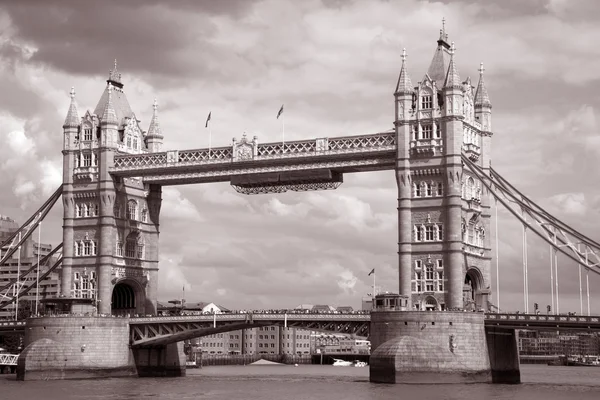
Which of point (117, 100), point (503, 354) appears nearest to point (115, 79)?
point (117, 100)

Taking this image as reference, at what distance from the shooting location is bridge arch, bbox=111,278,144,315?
13125cm

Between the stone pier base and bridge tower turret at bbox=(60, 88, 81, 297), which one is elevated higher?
bridge tower turret at bbox=(60, 88, 81, 297)

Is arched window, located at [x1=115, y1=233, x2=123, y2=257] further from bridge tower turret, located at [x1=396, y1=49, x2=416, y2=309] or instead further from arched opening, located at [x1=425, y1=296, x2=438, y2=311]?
arched opening, located at [x1=425, y1=296, x2=438, y2=311]

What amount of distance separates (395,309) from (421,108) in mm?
20668

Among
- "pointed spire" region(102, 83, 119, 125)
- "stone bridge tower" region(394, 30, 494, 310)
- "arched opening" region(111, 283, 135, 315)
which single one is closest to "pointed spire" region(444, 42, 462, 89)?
"stone bridge tower" region(394, 30, 494, 310)

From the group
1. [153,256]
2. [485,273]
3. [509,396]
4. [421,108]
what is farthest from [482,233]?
[153,256]

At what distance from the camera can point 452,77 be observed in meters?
111

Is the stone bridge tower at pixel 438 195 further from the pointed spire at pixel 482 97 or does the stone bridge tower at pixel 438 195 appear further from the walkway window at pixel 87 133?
the walkway window at pixel 87 133

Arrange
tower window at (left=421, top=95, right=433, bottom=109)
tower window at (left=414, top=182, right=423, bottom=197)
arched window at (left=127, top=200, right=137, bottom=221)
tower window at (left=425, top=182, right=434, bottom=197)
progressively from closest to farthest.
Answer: tower window at (left=425, top=182, right=434, bottom=197)
tower window at (left=414, top=182, right=423, bottom=197)
tower window at (left=421, top=95, right=433, bottom=109)
arched window at (left=127, top=200, right=137, bottom=221)

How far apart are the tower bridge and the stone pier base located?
0.12 metres

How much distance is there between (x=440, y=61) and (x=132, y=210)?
40.3 metres

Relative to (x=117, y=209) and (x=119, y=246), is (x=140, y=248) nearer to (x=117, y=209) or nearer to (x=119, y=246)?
(x=119, y=246)

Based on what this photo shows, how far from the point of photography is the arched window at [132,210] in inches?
5148

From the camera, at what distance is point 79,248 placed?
12950cm
